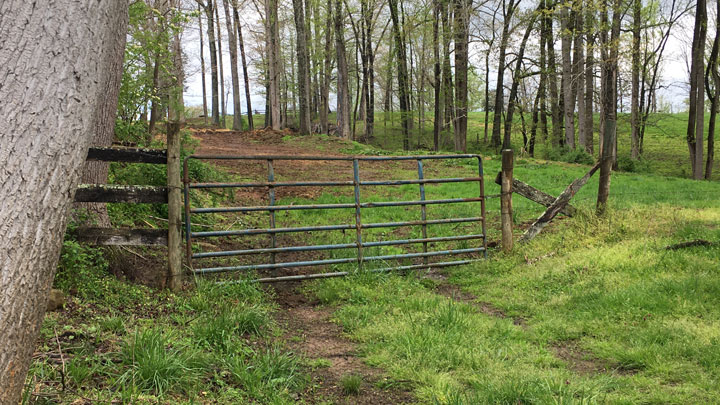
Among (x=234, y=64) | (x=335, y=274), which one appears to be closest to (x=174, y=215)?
(x=335, y=274)

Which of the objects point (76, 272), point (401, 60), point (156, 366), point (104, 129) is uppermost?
point (401, 60)

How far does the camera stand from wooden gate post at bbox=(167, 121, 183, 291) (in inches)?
220

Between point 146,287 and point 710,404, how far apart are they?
5.03 meters

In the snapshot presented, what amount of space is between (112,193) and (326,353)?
2723 mm

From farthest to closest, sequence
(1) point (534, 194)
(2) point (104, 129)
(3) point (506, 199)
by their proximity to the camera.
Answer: (1) point (534, 194), (3) point (506, 199), (2) point (104, 129)

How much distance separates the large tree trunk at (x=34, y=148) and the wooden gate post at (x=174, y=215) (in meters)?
2.93

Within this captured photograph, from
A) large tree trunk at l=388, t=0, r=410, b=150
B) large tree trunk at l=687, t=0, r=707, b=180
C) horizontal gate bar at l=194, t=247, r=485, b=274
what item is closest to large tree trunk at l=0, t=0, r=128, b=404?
horizontal gate bar at l=194, t=247, r=485, b=274

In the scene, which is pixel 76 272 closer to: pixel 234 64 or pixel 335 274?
pixel 335 274

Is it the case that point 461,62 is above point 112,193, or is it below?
above

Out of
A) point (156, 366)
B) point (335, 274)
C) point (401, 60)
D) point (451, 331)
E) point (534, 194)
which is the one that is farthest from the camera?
point (401, 60)

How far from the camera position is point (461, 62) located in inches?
988

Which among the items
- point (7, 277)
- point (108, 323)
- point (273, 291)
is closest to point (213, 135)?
point (273, 291)

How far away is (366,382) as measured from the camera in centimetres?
398

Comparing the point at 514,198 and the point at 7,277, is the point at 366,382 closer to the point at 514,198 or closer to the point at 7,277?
the point at 7,277
